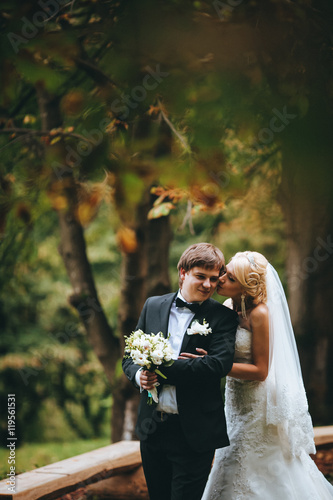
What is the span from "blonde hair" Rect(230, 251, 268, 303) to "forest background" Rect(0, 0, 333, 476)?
461mm

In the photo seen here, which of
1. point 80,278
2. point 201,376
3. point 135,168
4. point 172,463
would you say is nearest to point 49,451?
point 80,278

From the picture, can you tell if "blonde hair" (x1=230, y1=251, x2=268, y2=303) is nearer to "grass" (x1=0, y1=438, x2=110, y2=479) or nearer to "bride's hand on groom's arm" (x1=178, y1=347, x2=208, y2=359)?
"bride's hand on groom's arm" (x1=178, y1=347, x2=208, y2=359)

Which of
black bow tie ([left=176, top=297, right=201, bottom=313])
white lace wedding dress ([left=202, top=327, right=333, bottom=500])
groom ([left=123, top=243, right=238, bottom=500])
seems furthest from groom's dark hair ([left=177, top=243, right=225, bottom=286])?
white lace wedding dress ([left=202, top=327, right=333, bottom=500])

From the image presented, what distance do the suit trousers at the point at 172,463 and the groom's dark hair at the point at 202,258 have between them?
0.86 m

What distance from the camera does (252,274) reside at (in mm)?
3205

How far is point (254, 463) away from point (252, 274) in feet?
3.94

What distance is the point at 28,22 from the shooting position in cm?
271

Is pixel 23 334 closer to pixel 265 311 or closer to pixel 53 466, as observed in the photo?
pixel 53 466

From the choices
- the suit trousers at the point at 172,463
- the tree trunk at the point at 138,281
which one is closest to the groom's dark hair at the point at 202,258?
the suit trousers at the point at 172,463

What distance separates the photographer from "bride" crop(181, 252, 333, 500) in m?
3.19

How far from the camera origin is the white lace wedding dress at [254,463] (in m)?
3.19

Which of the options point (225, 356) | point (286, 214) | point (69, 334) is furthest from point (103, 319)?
point (69, 334)

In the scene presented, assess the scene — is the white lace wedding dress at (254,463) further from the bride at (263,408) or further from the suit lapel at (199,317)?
the suit lapel at (199,317)

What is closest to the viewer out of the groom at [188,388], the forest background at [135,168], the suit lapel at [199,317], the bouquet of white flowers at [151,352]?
the forest background at [135,168]
